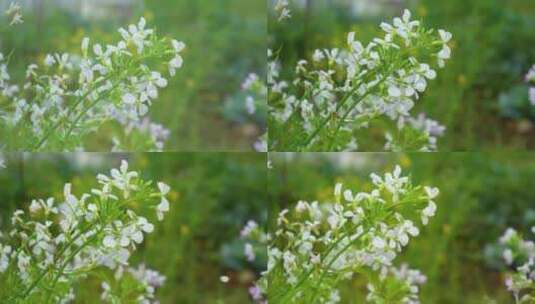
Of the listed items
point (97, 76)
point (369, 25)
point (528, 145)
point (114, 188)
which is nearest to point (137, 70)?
point (97, 76)

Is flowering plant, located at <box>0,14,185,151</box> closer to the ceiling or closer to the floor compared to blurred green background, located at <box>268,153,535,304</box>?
closer to the ceiling

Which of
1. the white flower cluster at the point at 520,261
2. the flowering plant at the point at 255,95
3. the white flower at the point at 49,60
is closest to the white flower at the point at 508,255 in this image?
the white flower cluster at the point at 520,261

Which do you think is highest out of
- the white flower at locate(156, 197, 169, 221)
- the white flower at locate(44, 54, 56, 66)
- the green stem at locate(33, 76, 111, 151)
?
the white flower at locate(44, 54, 56, 66)

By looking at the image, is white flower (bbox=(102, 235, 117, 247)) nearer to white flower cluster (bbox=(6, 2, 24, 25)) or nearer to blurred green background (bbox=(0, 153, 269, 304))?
blurred green background (bbox=(0, 153, 269, 304))

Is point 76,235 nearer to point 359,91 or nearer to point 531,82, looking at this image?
point 359,91

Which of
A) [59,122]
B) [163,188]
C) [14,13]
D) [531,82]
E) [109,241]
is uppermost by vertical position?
[14,13]

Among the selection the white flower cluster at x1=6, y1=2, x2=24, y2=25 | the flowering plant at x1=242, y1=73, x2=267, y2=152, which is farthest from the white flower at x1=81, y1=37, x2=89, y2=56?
the flowering plant at x1=242, y1=73, x2=267, y2=152

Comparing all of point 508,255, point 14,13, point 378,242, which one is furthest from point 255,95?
point 508,255
